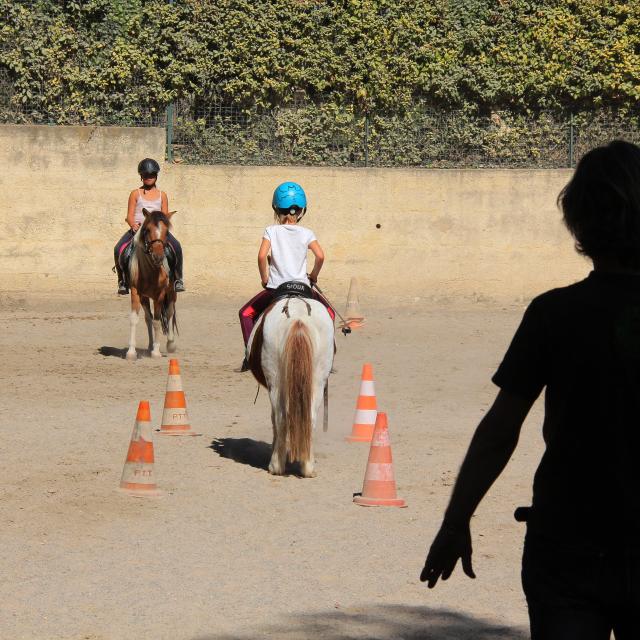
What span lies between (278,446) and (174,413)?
6.48ft

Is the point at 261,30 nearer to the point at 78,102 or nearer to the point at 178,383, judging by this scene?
the point at 78,102

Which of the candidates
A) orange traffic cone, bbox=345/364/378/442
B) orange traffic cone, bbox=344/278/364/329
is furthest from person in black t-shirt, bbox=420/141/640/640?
orange traffic cone, bbox=344/278/364/329

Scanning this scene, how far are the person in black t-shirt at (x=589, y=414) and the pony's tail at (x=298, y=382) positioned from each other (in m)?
5.49

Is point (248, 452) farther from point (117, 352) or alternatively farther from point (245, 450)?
point (117, 352)

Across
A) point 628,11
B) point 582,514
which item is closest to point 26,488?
point 582,514

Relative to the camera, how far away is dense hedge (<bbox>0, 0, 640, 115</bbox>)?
836 inches

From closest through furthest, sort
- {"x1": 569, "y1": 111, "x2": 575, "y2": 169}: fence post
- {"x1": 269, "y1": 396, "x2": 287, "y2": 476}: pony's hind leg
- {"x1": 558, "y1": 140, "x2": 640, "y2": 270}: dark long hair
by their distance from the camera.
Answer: {"x1": 558, "y1": 140, "x2": 640, "y2": 270}: dark long hair → {"x1": 269, "y1": 396, "x2": 287, "y2": 476}: pony's hind leg → {"x1": 569, "y1": 111, "x2": 575, "y2": 169}: fence post

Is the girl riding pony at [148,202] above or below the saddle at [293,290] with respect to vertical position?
above

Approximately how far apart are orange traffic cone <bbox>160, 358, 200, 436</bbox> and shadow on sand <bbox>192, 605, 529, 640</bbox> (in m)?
5.07

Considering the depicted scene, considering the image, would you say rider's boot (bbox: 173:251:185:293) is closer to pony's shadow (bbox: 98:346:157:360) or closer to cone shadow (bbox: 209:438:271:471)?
pony's shadow (bbox: 98:346:157:360)

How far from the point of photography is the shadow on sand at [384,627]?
5625 millimetres

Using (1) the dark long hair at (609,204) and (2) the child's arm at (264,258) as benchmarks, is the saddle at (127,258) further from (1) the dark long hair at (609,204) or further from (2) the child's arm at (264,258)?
(1) the dark long hair at (609,204)

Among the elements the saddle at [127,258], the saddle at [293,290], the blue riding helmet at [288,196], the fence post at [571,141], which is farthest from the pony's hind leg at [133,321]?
the fence post at [571,141]

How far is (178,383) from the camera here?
11047 millimetres
